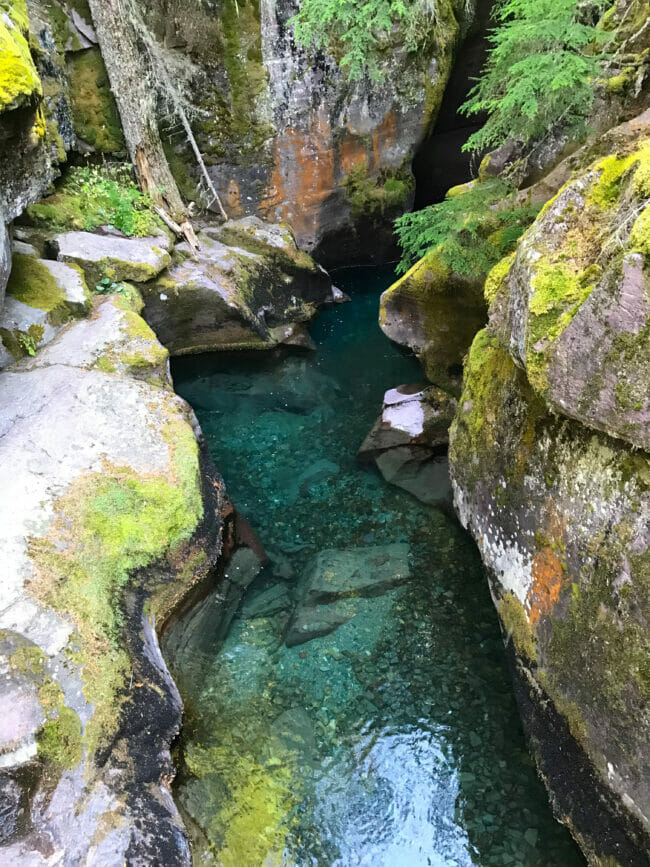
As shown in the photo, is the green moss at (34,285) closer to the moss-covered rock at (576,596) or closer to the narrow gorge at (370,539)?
the narrow gorge at (370,539)

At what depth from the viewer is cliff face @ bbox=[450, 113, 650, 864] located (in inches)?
132

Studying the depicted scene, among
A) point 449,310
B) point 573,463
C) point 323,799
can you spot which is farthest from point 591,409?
point 449,310

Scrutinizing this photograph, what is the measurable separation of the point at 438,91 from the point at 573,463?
1461cm

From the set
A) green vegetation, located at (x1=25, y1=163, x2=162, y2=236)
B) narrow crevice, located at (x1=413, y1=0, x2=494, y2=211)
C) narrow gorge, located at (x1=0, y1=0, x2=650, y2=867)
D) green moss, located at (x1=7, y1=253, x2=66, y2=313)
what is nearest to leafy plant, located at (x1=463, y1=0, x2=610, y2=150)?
narrow gorge, located at (x1=0, y1=0, x2=650, y2=867)

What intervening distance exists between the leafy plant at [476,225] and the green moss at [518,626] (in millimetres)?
4039

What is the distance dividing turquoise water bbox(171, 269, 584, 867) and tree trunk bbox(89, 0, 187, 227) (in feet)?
27.4

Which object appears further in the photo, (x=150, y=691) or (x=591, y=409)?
(x=150, y=691)

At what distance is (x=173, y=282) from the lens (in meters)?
10.9

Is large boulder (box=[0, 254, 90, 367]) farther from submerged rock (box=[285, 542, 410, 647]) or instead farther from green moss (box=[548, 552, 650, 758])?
green moss (box=[548, 552, 650, 758])

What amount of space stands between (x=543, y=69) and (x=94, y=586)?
6.31 meters

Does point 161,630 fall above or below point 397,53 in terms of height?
below

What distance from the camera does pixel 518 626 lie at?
16.0ft

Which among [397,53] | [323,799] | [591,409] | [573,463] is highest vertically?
[397,53]

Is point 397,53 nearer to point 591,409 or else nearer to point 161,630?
point 591,409
